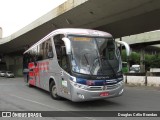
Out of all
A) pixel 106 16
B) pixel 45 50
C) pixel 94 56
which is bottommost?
pixel 94 56

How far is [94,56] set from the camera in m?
11.6

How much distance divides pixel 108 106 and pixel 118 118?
2400mm

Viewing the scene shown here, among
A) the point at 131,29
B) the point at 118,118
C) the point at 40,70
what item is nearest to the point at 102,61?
the point at 118,118

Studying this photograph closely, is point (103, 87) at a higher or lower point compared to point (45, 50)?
lower

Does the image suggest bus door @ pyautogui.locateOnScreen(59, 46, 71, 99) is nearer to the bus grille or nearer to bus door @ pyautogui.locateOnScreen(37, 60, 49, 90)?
the bus grille

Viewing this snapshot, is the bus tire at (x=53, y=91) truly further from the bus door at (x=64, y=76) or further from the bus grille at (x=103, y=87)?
the bus grille at (x=103, y=87)

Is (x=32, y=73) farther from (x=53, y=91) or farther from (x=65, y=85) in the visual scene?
(x=65, y=85)

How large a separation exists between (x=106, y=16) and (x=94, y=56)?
12.1 meters

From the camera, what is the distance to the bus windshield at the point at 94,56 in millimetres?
11305

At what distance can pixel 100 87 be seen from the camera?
36.9ft

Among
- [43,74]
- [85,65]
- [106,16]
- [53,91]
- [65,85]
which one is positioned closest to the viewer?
[85,65]

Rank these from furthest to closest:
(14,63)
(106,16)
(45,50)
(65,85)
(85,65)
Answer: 1. (14,63)
2. (106,16)
3. (45,50)
4. (65,85)
5. (85,65)

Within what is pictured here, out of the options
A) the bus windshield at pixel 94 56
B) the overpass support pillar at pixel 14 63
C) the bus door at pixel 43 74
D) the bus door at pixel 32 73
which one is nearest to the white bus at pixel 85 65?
the bus windshield at pixel 94 56

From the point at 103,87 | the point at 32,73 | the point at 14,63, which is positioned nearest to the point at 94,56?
the point at 103,87
